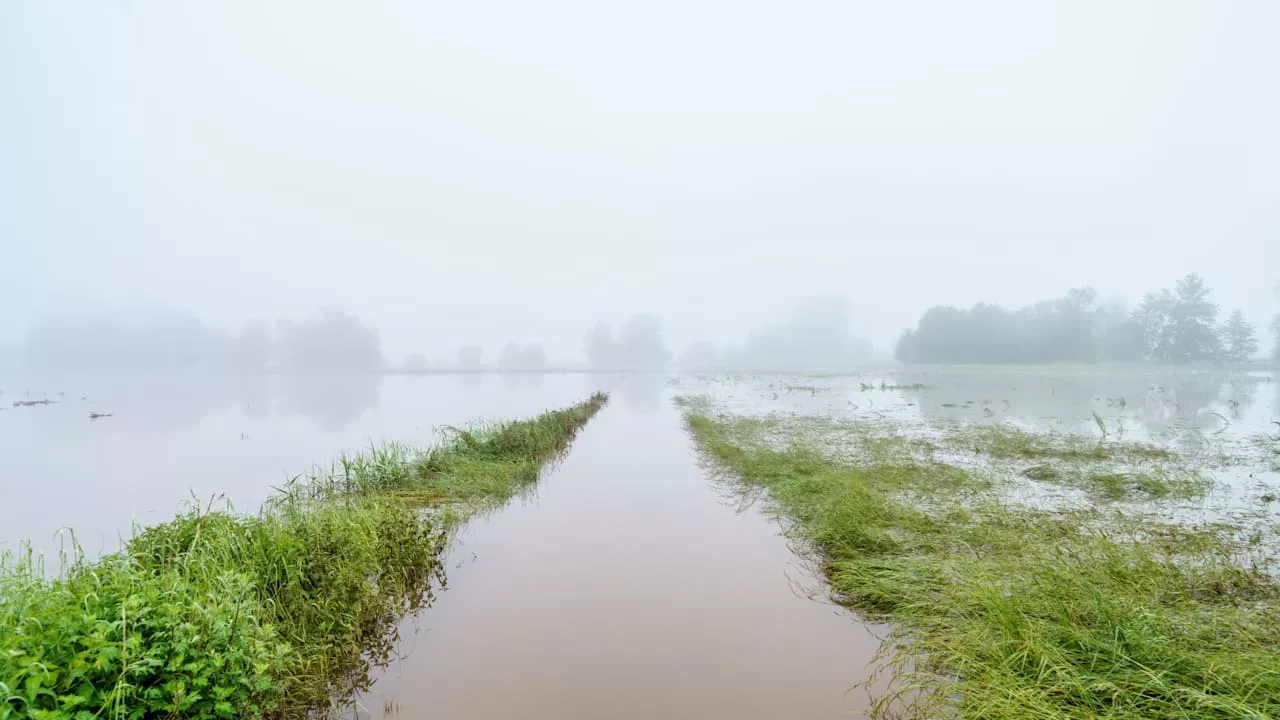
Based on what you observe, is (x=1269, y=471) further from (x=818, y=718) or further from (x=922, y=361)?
(x=922, y=361)

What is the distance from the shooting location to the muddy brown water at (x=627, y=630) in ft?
14.9

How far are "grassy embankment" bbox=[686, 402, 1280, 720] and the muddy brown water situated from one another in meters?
0.66

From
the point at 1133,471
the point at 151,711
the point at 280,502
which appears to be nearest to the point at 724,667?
the point at 151,711

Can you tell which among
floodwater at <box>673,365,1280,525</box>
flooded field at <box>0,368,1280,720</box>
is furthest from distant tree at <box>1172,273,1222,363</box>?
flooded field at <box>0,368,1280,720</box>

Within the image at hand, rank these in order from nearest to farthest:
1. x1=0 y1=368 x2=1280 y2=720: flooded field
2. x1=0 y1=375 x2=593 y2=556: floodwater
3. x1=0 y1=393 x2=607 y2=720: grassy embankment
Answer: x1=0 y1=393 x2=607 y2=720: grassy embankment
x1=0 y1=368 x2=1280 y2=720: flooded field
x1=0 y1=375 x2=593 y2=556: floodwater

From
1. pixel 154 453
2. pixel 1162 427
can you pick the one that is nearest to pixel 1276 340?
pixel 1162 427

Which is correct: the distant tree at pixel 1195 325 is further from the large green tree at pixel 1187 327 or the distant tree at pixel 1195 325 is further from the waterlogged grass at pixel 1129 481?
the waterlogged grass at pixel 1129 481

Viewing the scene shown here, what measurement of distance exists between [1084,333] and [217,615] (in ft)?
373

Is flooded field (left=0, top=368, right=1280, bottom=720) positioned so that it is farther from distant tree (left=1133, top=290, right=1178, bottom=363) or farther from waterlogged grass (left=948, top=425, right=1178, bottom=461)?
distant tree (left=1133, top=290, right=1178, bottom=363)

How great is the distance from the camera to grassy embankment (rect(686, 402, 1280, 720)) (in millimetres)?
3605

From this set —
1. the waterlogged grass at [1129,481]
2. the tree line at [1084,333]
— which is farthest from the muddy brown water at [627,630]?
the tree line at [1084,333]

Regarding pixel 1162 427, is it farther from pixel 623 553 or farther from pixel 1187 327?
pixel 1187 327

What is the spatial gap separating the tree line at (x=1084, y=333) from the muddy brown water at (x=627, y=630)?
342 ft

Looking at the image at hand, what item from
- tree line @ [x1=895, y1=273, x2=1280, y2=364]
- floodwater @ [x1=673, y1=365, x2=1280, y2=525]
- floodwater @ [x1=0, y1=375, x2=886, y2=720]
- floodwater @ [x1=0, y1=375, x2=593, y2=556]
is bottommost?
floodwater @ [x1=0, y1=375, x2=593, y2=556]
